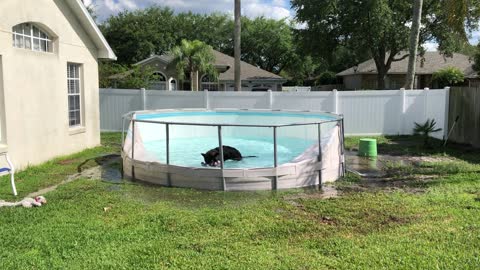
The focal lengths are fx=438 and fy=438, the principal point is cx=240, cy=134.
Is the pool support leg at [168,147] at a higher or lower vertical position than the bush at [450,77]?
lower

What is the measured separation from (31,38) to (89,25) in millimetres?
2629

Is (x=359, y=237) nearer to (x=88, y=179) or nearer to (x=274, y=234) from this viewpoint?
(x=274, y=234)

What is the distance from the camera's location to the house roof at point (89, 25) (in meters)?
12.3

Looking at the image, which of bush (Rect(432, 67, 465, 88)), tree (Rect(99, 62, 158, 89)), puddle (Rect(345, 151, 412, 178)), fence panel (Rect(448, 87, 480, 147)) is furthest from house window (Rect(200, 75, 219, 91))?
puddle (Rect(345, 151, 412, 178))

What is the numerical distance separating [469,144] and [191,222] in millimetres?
11291

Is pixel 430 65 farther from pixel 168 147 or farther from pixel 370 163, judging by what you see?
pixel 168 147

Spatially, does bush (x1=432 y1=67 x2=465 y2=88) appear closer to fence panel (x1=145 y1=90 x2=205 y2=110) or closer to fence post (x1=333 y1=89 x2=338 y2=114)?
fence post (x1=333 y1=89 x2=338 y2=114)

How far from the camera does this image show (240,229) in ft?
18.5

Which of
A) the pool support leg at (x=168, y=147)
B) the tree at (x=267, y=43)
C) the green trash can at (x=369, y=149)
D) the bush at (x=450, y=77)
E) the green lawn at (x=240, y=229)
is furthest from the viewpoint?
the tree at (x=267, y=43)

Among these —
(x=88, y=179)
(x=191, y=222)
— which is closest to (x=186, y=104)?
(x=88, y=179)

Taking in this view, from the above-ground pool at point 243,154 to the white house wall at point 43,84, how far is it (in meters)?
2.26

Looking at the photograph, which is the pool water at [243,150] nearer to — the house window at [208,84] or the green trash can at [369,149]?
the green trash can at [369,149]

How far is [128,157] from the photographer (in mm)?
9391

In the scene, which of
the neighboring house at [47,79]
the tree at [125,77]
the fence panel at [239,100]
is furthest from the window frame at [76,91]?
the tree at [125,77]
